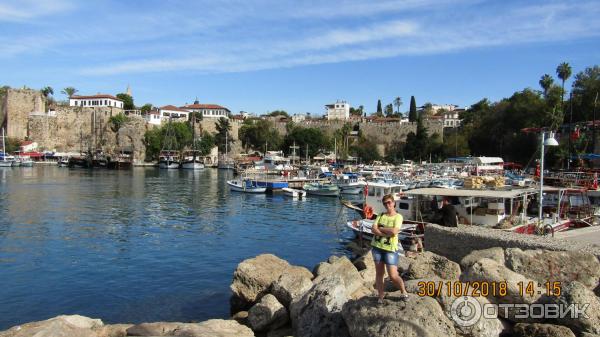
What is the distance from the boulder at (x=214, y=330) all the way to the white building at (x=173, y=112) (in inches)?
3854

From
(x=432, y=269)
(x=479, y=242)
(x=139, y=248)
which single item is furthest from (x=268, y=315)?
(x=139, y=248)

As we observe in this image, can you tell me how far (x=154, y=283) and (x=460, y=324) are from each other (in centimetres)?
1015

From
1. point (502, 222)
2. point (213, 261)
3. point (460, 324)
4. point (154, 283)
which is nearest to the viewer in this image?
point (460, 324)

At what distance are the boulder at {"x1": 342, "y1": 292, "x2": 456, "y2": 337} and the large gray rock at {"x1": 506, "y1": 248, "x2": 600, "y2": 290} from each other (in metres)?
2.92

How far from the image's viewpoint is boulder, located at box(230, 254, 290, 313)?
35.9 ft

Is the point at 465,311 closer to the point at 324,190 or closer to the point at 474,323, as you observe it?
the point at 474,323

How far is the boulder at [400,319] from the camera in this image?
19.4 feet

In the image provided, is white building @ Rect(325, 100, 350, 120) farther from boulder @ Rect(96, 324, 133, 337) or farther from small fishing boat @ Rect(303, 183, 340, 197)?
boulder @ Rect(96, 324, 133, 337)

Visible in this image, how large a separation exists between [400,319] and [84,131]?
324 feet

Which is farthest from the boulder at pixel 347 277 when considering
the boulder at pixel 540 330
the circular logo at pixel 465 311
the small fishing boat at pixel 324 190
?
the small fishing boat at pixel 324 190

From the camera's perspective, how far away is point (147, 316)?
11.4 m

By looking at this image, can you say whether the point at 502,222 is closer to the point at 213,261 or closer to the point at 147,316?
the point at 213,261

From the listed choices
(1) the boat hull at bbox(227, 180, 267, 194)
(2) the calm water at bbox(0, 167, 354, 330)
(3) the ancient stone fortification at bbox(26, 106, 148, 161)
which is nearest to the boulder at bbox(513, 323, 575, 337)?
(2) the calm water at bbox(0, 167, 354, 330)

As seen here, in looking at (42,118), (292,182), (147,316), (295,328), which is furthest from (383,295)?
(42,118)
